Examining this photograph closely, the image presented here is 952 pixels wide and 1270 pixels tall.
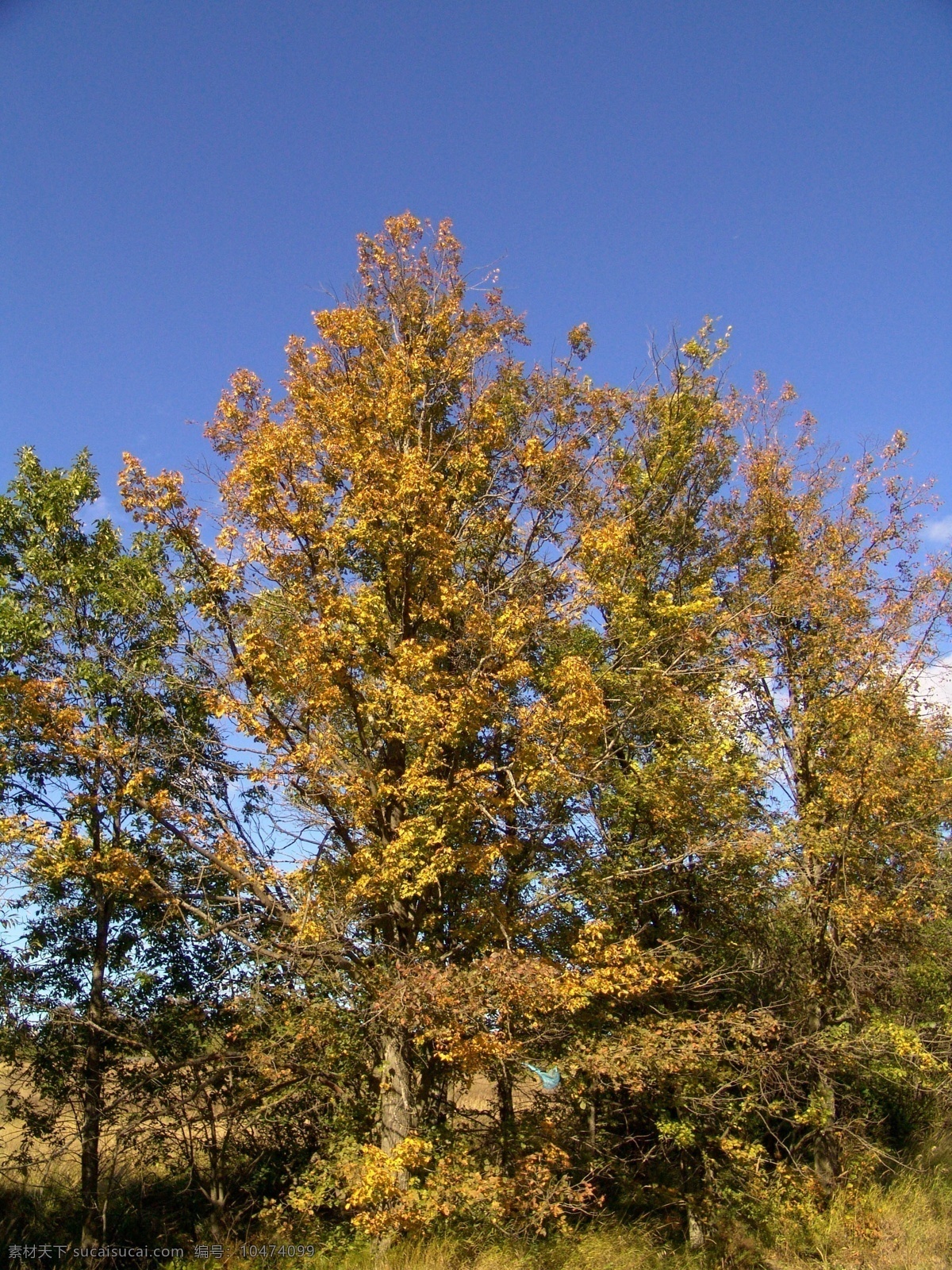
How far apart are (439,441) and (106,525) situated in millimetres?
4970

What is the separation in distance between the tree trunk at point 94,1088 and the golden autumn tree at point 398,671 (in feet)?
→ 10.6

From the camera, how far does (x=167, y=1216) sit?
399 inches

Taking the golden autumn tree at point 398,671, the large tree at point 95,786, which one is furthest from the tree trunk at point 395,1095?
the large tree at point 95,786

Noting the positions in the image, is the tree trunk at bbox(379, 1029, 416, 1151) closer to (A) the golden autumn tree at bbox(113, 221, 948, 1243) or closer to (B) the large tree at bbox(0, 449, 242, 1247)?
(A) the golden autumn tree at bbox(113, 221, 948, 1243)

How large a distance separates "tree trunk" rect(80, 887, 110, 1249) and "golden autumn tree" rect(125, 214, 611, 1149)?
3.22 metres

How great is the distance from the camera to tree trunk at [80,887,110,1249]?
938 cm

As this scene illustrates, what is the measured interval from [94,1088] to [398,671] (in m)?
6.38

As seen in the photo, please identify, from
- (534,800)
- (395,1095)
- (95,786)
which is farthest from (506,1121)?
(95,786)

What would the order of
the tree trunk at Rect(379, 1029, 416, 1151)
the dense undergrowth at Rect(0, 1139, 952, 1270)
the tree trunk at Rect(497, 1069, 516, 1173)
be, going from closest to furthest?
the dense undergrowth at Rect(0, 1139, 952, 1270) < the tree trunk at Rect(379, 1029, 416, 1151) < the tree trunk at Rect(497, 1069, 516, 1173)

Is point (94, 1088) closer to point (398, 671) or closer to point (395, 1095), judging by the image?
point (395, 1095)

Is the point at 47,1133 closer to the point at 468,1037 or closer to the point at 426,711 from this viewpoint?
the point at 468,1037

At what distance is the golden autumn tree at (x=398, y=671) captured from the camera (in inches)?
359

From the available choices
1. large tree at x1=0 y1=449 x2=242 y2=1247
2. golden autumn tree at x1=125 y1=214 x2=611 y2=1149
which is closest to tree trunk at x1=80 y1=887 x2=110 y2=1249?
large tree at x1=0 y1=449 x2=242 y2=1247

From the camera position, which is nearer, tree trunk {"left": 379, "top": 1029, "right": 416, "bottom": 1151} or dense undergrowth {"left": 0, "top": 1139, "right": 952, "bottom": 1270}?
dense undergrowth {"left": 0, "top": 1139, "right": 952, "bottom": 1270}
